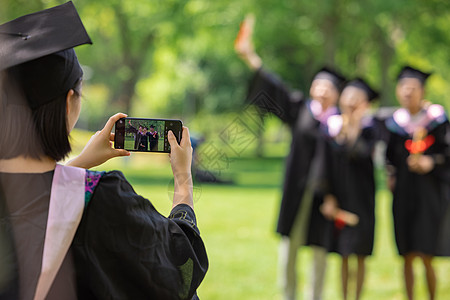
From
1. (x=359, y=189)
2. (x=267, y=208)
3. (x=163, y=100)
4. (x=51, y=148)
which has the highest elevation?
(x=163, y=100)

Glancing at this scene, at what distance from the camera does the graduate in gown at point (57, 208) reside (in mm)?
1373

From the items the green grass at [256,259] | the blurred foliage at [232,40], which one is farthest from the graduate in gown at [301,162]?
the blurred foliage at [232,40]

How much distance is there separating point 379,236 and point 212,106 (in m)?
20.3

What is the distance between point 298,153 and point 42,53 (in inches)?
147

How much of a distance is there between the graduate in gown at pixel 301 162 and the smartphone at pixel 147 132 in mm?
3214

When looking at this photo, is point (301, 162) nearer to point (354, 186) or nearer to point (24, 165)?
point (354, 186)

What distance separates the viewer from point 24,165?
1.41 meters

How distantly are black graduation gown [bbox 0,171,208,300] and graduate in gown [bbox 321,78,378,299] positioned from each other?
354 cm

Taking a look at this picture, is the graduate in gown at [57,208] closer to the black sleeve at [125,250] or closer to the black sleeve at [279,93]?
the black sleeve at [125,250]

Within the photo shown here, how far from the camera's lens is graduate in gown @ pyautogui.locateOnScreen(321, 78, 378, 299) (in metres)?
4.85

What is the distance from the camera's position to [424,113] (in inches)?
197

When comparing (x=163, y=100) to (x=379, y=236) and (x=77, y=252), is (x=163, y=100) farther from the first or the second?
(x=77, y=252)

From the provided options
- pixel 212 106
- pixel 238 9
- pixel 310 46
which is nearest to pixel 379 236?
pixel 238 9

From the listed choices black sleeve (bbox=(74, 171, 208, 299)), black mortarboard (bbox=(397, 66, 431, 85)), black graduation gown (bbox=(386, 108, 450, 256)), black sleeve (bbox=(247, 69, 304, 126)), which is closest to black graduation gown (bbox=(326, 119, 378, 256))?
black graduation gown (bbox=(386, 108, 450, 256))
